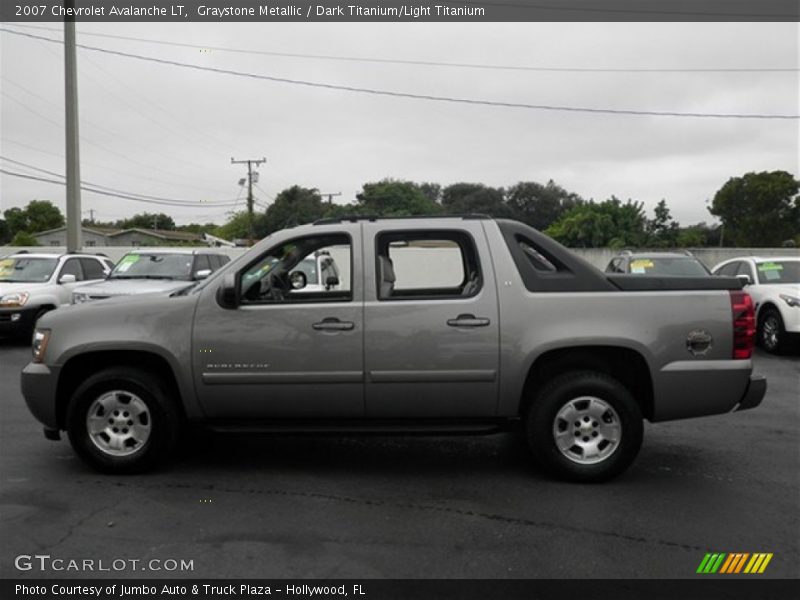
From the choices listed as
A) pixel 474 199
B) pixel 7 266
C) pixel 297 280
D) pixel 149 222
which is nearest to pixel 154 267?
pixel 7 266

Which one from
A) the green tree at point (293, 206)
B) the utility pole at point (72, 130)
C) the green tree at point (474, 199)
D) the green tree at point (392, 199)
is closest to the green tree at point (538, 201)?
the green tree at point (474, 199)

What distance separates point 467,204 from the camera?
6588 centimetres

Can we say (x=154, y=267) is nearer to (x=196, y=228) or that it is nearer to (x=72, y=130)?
(x=72, y=130)

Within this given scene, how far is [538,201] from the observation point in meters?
68.6

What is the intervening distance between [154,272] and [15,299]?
2.35m

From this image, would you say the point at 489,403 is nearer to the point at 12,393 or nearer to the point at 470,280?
the point at 470,280

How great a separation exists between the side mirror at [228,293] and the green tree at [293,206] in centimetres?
5201

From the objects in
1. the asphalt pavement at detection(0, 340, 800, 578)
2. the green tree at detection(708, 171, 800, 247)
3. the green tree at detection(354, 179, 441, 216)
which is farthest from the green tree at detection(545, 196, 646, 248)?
the asphalt pavement at detection(0, 340, 800, 578)

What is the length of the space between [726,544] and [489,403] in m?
1.65

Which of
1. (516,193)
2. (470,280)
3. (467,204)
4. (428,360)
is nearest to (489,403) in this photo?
(428,360)

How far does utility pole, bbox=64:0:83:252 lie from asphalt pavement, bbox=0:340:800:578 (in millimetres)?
13428

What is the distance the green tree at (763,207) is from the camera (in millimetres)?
56375

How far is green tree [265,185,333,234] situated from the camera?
58.1m

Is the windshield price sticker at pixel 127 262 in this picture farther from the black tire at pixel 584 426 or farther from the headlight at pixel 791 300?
the headlight at pixel 791 300
